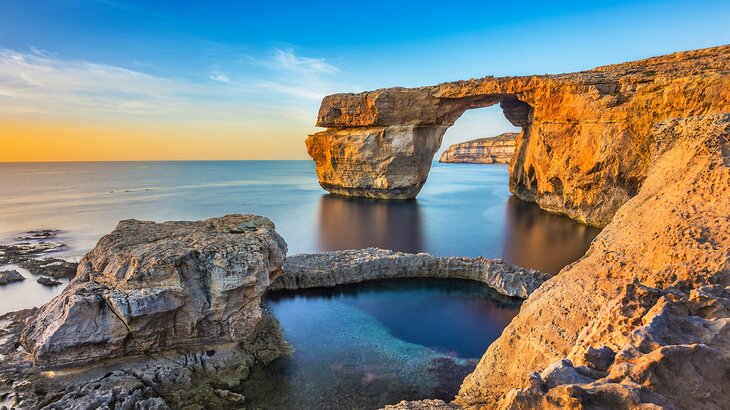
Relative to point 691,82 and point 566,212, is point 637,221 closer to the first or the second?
point 691,82

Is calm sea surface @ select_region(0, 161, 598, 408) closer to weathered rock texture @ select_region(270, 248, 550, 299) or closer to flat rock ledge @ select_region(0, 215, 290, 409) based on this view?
weathered rock texture @ select_region(270, 248, 550, 299)

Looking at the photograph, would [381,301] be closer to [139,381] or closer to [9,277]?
[139,381]

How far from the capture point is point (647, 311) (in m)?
4.05

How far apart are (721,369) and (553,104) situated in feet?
80.6

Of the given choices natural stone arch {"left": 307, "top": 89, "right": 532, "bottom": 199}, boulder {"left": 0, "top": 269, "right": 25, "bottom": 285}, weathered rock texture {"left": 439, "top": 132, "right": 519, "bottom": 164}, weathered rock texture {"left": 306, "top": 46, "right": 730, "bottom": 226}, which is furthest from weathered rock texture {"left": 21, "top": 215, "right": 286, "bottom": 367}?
weathered rock texture {"left": 439, "top": 132, "right": 519, "bottom": 164}

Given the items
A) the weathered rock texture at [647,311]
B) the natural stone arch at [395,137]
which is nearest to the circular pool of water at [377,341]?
the weathered rock texture at [647,311]

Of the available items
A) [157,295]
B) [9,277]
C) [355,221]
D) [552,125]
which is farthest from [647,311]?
[552,125]

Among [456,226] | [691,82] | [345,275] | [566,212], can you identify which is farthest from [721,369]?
[566,212]

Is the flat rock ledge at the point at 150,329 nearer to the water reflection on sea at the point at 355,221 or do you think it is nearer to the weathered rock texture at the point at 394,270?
the weathered rock texture at the point at 394,270

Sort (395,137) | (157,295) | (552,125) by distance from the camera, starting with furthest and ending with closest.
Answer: (395,137)
(552,125)
(157,295)

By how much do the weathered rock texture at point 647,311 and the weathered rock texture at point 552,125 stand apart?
2872mm

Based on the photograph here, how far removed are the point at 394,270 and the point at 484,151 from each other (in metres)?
126

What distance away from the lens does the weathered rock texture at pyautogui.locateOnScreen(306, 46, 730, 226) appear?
61.3 ft

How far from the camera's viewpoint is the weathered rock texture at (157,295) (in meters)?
7.50
